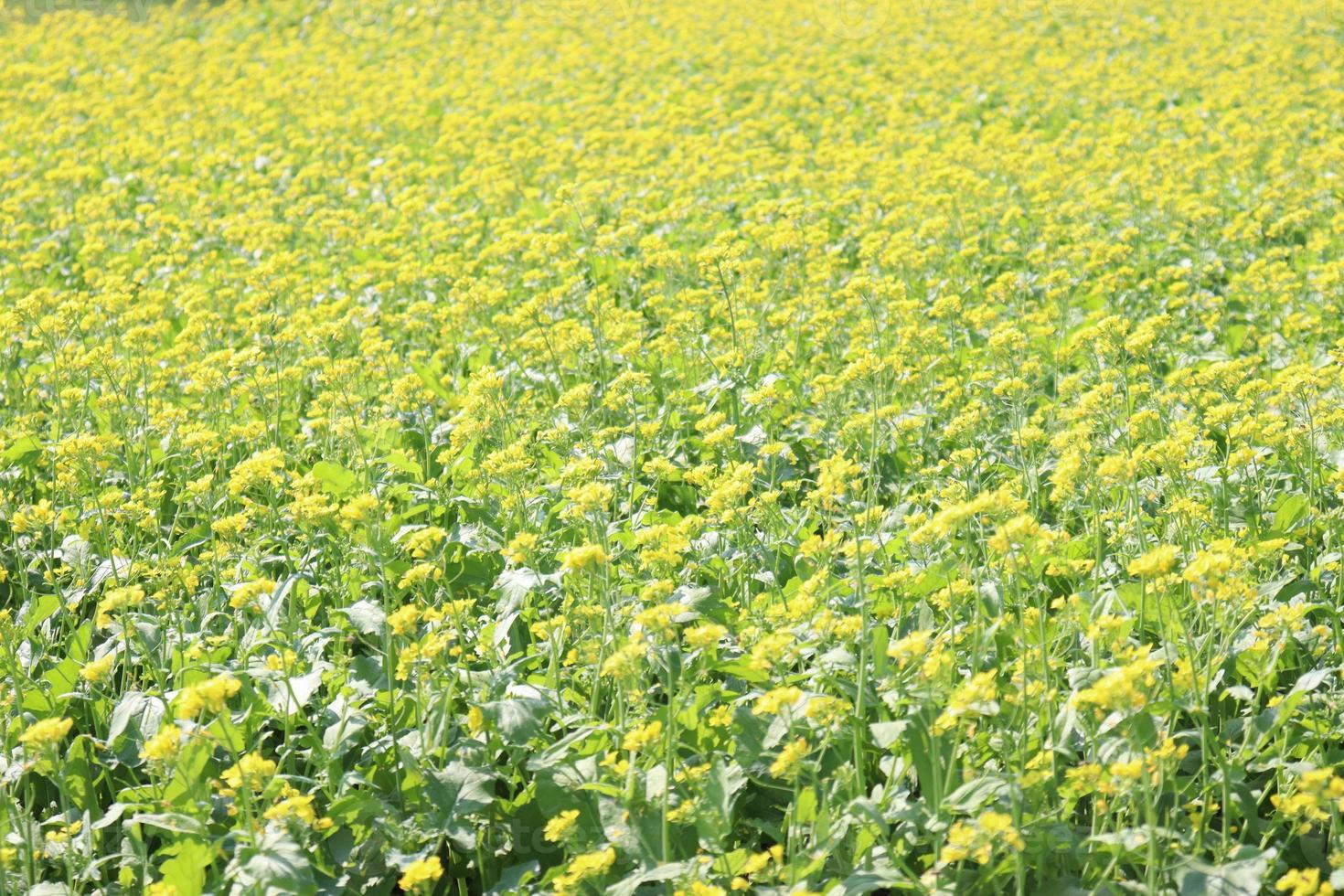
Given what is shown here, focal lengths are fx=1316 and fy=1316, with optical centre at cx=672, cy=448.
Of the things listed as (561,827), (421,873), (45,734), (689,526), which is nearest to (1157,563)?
(561,827)

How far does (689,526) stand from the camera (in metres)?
3.58

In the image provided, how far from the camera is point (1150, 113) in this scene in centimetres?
941

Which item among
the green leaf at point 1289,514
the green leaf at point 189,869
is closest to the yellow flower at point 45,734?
the green leaf at point 189,869

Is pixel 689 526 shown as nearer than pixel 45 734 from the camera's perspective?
No

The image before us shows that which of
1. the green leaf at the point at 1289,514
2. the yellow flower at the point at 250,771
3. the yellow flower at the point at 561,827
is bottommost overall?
the green leaf at the point at 1289,514

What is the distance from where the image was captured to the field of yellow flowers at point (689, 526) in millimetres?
2668

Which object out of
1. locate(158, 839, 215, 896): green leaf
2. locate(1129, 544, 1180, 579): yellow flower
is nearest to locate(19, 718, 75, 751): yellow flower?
locate(158, 839, 215, 896): green leaf

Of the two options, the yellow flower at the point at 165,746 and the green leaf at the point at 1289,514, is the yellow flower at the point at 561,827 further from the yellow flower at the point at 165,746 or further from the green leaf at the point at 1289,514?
the green leaf at the point at 1289,514

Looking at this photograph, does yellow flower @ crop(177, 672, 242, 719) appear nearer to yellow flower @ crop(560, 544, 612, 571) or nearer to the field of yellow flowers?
the field of yellow flowers

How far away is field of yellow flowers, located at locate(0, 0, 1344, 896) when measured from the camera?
2.67m

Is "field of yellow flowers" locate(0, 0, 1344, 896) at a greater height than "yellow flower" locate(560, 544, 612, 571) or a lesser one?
lesser

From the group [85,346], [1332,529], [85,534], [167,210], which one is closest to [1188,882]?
[1332,529]

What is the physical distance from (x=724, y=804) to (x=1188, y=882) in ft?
2.88

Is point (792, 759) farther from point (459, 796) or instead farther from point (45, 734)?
point (45, 734)
